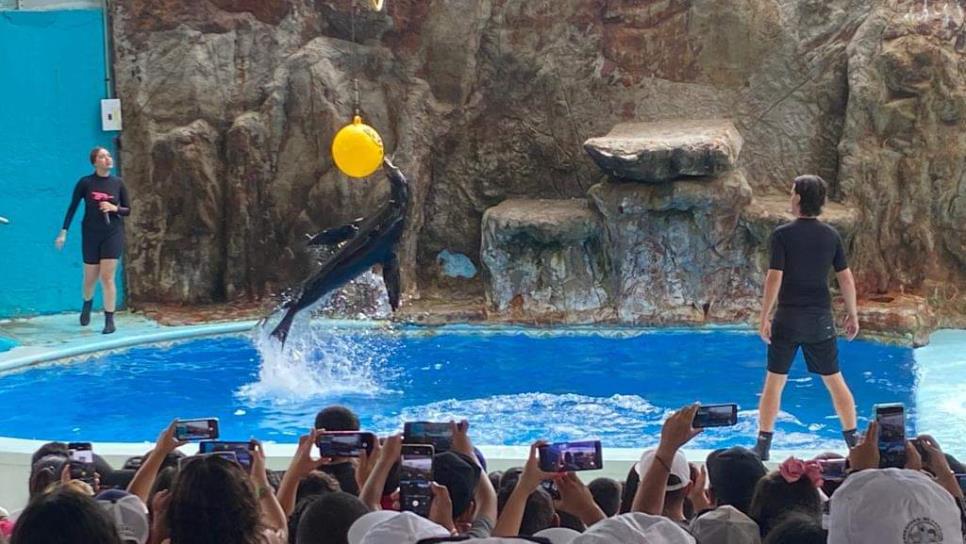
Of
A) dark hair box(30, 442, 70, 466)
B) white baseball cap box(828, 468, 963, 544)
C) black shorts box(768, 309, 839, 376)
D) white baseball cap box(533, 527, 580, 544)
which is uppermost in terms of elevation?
white baseball cap box(828, 468, 963, 544)

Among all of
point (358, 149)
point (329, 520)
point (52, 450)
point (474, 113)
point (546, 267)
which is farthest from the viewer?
point (474, 113)

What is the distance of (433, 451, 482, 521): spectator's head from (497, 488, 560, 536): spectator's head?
0.13 metres

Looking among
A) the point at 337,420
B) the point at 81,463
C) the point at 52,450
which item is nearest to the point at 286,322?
the point at 337,420

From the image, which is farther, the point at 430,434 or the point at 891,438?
the point at 430,434

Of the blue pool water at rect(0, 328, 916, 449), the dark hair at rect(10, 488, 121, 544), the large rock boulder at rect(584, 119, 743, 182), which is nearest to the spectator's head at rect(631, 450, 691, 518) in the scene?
the dark hair at rect(10, 488, 121, 544)

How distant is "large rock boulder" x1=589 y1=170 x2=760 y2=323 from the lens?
870 cm

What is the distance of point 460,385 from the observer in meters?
7.31

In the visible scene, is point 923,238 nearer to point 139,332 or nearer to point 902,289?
point 902,289

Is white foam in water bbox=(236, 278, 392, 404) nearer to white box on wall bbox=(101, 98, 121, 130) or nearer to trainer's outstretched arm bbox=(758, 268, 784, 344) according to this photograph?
white box on wall bbox=(101, 98, 121, 130)

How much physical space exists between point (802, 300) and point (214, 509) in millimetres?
3391

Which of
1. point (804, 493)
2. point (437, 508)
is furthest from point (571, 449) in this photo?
point (804, 493)

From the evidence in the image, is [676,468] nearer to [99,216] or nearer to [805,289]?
[805,289]

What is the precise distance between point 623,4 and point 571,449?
770 centimetres

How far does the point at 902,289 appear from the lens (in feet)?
29.8
